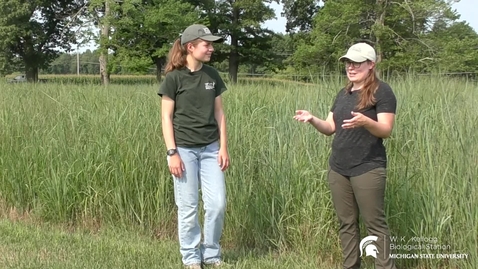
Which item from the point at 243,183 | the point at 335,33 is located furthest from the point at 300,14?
the point at 243,183

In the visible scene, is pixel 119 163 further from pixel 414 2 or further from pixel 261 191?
pixel 414 2

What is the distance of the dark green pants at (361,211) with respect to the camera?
113 inches

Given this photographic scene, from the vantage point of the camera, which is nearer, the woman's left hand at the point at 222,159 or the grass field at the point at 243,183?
the woman's left hand at the point at 222,159

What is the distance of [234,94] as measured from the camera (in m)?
6.10

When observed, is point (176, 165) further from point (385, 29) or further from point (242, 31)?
point (242, 31)

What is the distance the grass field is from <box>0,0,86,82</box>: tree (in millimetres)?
25607

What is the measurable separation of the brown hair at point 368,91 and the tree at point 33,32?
2838 centimetres

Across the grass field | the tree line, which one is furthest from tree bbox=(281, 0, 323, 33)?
the grass field

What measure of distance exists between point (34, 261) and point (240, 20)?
98.2ft

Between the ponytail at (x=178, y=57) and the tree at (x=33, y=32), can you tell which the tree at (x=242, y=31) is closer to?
the tree at (x=33, y=32)

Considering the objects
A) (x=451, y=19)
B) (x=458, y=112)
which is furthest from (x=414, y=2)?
(x=458, y=112)

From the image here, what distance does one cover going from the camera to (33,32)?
33125mm

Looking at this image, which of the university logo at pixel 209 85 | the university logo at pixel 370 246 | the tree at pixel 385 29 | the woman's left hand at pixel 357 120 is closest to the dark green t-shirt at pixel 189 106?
the university logo at pixel 209 85

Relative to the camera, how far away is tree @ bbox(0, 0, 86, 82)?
30.7 m
